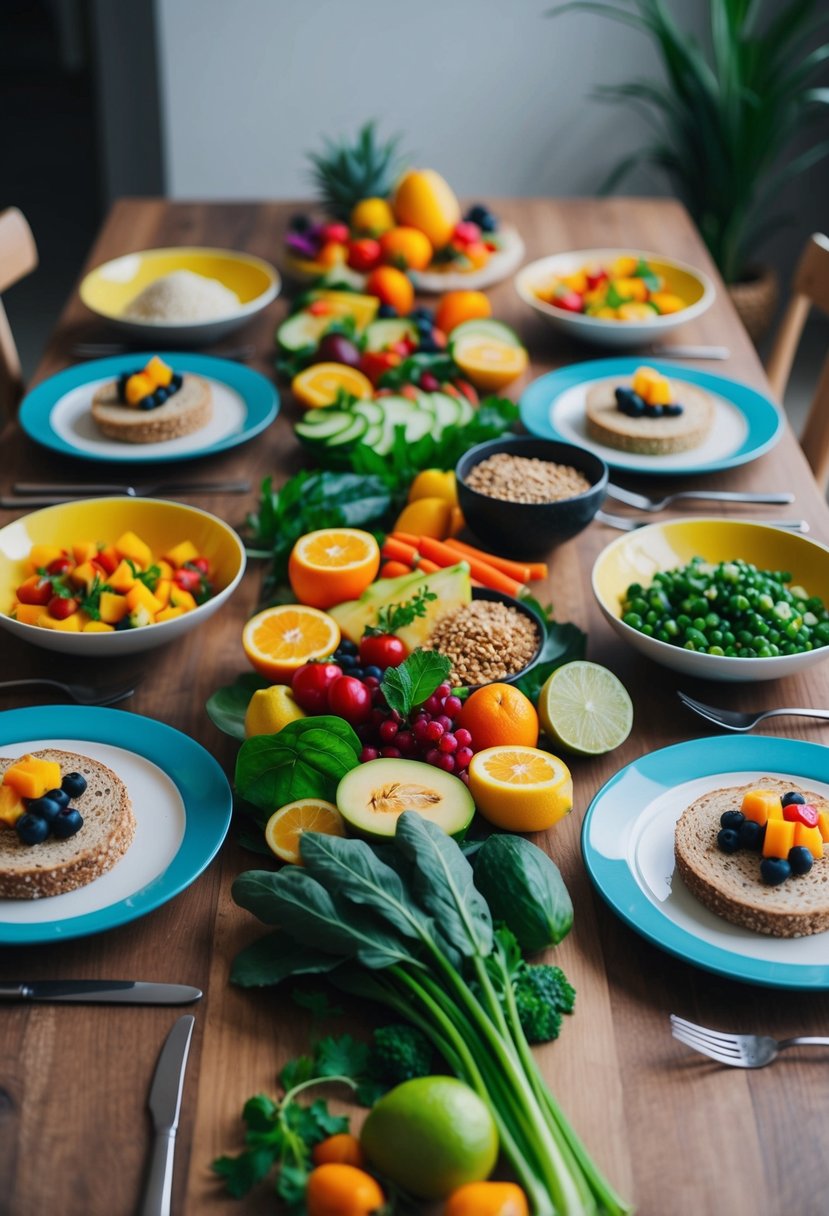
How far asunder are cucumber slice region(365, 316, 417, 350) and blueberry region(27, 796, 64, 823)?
142 cm

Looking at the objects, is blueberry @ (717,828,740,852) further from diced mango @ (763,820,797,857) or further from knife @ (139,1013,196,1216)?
knife @ (139,1013,196,1216)

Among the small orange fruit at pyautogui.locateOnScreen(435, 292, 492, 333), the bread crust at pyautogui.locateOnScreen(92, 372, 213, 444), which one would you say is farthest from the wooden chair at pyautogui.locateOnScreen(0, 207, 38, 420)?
the small orange fruit at pyautogui.locateOnScreen(435, 292, 492, 333)

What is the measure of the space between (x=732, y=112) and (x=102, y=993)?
4122 mm

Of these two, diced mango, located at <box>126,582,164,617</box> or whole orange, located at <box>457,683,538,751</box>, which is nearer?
whole orange, located at <box>457,683,538,751</box>

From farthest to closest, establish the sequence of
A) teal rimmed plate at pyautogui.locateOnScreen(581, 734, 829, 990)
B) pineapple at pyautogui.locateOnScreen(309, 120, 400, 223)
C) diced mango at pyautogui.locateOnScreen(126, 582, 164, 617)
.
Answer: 1. pineapple at pyautogui.locateOnScreen(309, 120, 400, 223)
2. diced mango at pyautogui.locateOnScreen(126, 582, 164, 617)
3. teal rimmed plate at pyautogui.locateOnScreen(581, 734, 829, 990)

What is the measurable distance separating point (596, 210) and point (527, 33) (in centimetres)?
185

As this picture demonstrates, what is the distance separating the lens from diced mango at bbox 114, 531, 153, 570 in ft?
5.50

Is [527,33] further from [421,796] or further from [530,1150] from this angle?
[530,1150]

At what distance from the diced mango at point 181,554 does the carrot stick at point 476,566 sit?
0.35 metres

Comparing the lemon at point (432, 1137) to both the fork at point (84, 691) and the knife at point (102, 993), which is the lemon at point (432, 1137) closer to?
the knife at point (102, 993)

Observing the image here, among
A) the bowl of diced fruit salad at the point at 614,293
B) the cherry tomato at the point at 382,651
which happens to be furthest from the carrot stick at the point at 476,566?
the bowl of diced fruit salad at the point at 614,293

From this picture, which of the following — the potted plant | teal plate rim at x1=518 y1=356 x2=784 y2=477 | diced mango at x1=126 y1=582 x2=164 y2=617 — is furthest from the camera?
the potted plant

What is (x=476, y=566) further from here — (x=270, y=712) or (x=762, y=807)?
(x=762, y=807)

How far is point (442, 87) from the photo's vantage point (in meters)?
4.79
